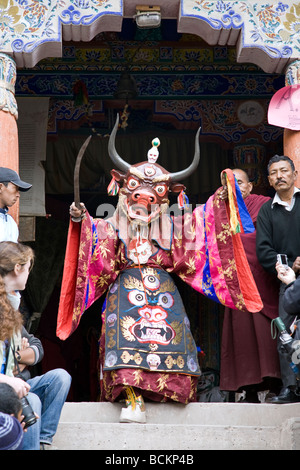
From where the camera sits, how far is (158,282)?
7516mm

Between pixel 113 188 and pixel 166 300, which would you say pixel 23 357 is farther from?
pixel 113 188

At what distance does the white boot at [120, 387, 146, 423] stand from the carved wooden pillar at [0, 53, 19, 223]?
164 cm

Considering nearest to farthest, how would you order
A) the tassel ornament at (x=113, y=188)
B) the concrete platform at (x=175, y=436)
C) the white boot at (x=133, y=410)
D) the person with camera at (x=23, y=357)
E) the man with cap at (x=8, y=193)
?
the person with camera at (x=23, y=357) → the concrete platform at (x=175, y=436) → the white boot at (x=133, y=410) → the man with cap at (x=8, y=193) → the tassel ornament at (x=113, y=188)

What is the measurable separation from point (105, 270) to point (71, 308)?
0.39m

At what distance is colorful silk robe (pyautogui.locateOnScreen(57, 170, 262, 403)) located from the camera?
714 cm

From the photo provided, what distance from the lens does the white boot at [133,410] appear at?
689 centimetres

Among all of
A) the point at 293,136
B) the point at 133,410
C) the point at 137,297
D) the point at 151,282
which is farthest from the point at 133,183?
the point at 133,410

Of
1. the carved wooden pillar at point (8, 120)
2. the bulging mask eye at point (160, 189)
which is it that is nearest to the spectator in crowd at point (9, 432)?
the carved wooden pillar at point (8, 120)

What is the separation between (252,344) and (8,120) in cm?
257

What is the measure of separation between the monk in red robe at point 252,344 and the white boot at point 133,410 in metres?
0.94

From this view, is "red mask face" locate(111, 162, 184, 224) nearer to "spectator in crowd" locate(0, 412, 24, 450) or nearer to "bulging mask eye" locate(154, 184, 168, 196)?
"bulging mask eye" locate(154, 184, 168, 196)

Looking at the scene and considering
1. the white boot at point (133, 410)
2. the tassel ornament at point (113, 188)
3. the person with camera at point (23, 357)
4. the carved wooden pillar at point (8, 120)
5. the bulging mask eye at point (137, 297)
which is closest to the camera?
the person with camera at point (23, 357)

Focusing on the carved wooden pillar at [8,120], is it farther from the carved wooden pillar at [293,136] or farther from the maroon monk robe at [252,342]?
the carved wooden pillar at [293,136]

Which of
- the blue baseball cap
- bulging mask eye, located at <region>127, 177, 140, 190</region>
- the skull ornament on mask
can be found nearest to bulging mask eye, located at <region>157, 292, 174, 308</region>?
the skull ornament on mask
